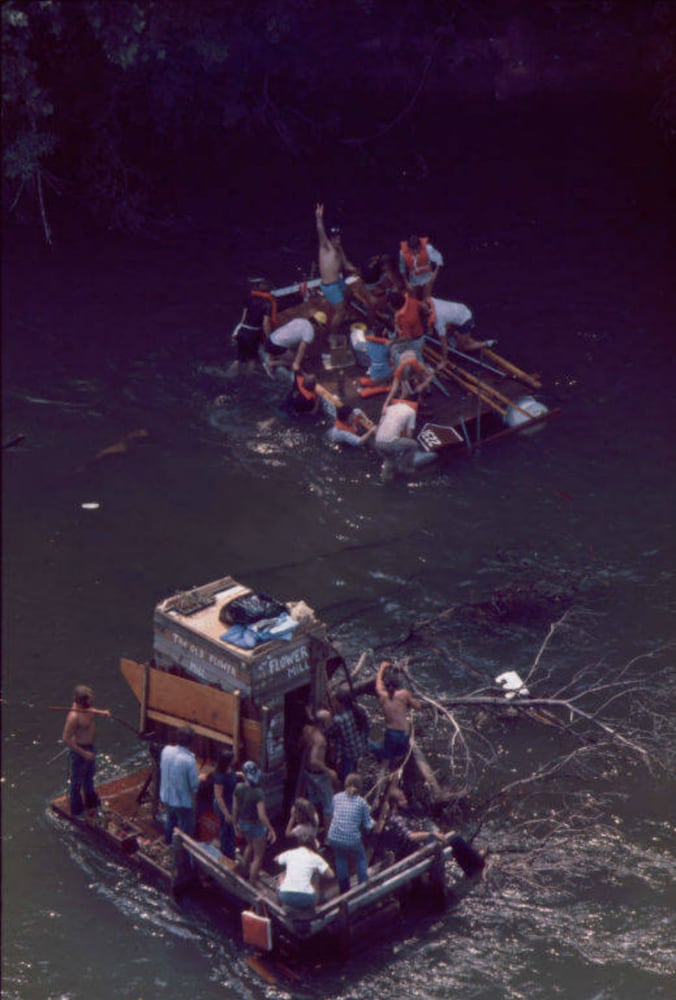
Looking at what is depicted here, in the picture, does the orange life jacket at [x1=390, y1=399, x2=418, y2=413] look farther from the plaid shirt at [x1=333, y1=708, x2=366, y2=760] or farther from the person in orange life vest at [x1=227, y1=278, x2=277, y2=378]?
the plaid shirt at [x1=333, y1=708, x2=366, y2=760]

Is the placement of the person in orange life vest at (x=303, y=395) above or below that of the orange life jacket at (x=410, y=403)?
below

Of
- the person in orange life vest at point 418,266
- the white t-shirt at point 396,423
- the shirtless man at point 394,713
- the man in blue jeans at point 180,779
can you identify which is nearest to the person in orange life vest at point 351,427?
the white t-shirt at point 396,423

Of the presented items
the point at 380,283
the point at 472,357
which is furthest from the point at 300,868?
the point at 380,283

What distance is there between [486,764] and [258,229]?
18.1 meters

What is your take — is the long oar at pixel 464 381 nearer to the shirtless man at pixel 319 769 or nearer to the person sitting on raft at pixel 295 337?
the person sitting on raft at pixel 295 337

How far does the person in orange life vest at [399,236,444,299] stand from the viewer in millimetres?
26359

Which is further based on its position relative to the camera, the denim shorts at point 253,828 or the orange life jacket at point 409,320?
the orange life jacket at point 409,320

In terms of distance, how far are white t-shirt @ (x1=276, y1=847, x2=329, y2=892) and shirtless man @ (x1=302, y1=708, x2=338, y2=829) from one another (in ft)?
3.20

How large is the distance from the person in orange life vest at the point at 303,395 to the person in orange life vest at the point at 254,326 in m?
1.49

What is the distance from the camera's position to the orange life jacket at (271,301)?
26.8m

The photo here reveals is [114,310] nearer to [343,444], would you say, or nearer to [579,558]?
[343,444]

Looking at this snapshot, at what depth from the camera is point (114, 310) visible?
30.5m

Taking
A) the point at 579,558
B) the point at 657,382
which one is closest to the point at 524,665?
the point at 579,558

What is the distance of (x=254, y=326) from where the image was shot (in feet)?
89.0
